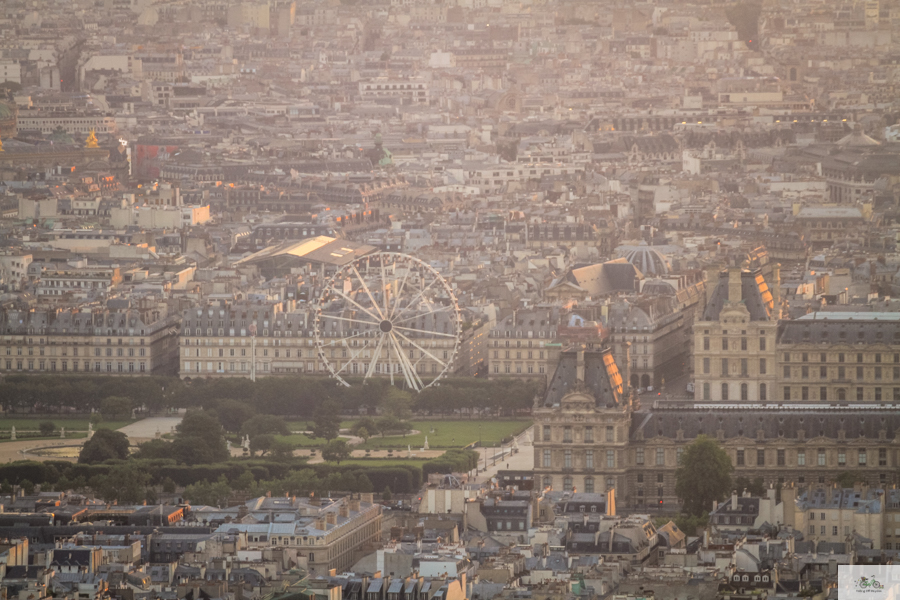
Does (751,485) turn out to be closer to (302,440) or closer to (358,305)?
(302,440)

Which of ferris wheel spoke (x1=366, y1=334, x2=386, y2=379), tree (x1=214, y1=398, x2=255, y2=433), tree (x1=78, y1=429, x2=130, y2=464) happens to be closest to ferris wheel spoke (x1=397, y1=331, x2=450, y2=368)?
ferris wheel spoke (x1=366, y1=334, x2=386, y2=379)

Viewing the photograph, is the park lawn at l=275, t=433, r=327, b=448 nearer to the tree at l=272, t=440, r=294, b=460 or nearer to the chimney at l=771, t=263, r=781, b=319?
the tree at l=272, t=440, r=294, b=460

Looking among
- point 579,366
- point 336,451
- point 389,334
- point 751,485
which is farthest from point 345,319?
point 751,485

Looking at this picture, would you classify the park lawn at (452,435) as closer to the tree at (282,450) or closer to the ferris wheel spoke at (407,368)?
the tree at (282,450)

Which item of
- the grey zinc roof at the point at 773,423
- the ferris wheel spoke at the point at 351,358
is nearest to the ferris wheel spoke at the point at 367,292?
the ferris wheel spoke at the point at 351,358

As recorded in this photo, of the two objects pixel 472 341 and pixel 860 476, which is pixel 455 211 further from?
pixel 860 476

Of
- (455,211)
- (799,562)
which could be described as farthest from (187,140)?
(799,562)
